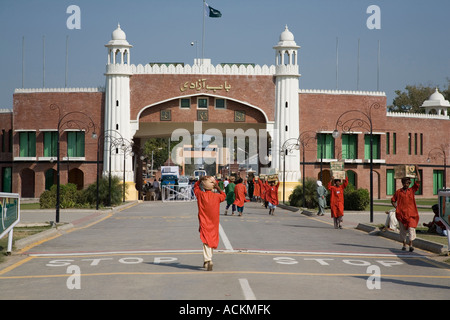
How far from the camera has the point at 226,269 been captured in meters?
12.4

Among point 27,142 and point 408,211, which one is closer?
point 408,211

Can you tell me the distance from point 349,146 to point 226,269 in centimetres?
4900

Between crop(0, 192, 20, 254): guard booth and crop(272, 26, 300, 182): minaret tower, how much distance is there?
136ft

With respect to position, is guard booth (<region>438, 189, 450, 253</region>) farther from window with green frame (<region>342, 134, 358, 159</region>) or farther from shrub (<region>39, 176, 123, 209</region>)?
window with green frame (<region>342, 134, 358, 159</region>)

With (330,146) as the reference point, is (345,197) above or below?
below

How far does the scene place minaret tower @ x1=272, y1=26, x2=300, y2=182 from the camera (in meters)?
56.9

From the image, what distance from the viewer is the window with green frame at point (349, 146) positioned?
59.9m

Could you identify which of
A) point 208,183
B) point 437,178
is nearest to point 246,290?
point 208,183

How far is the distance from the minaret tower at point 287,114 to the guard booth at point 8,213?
1638 inches

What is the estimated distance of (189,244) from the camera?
56.6 feet

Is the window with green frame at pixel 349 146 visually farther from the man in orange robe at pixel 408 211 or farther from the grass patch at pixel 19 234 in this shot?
the man in orange robe at pixel 408 211

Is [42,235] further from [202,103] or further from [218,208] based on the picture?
[202,103]

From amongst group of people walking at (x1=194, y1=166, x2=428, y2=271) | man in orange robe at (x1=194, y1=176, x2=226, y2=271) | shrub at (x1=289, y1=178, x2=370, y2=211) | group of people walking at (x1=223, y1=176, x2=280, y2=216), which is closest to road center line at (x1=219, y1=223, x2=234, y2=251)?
group of people walking at (x1=194, y1=166, x2=428, y2=271)

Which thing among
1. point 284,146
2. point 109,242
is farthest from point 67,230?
point 284,146
